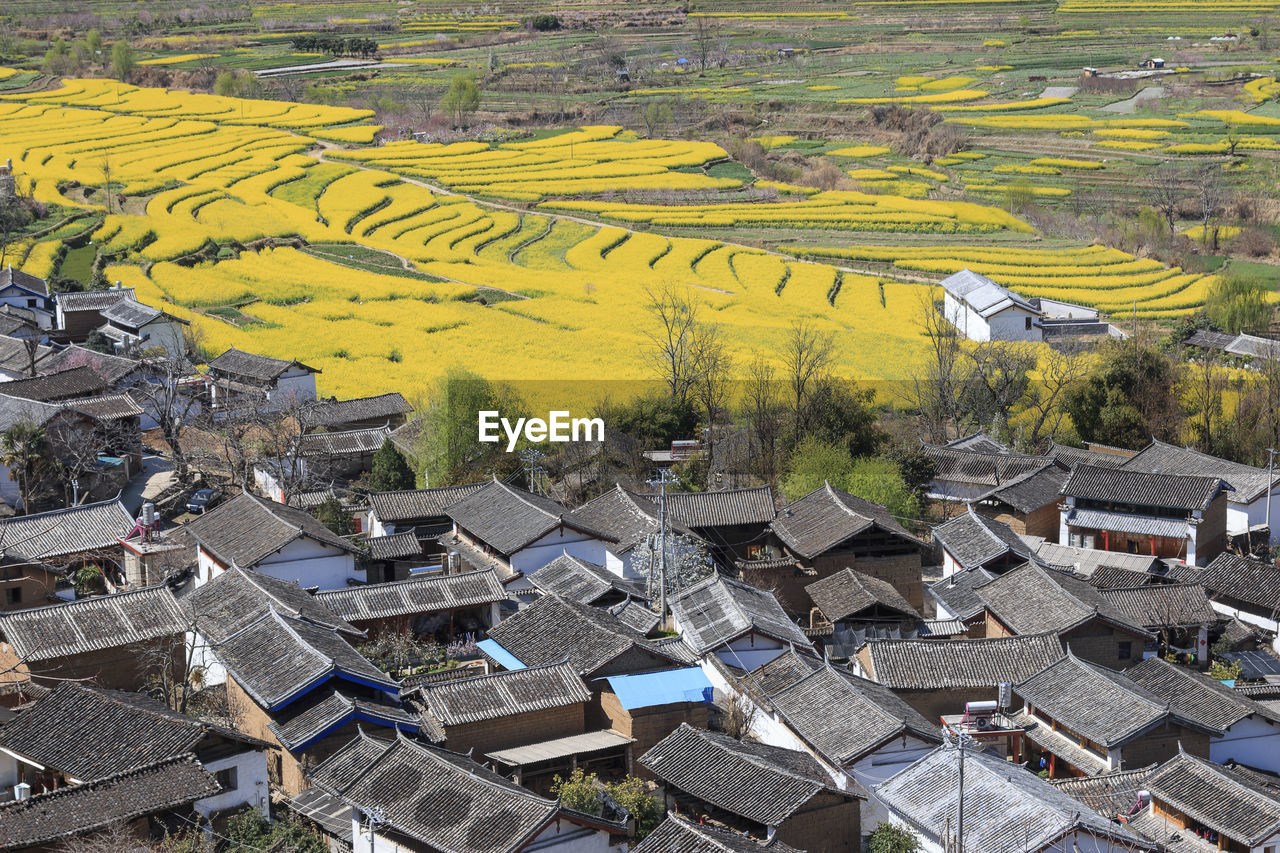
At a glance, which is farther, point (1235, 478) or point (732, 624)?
point (1235, 478)

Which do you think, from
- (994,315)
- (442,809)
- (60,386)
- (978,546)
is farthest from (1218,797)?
(994,315)

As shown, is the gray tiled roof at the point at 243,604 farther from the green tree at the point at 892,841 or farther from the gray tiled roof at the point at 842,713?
the green tree at the point at 892,841

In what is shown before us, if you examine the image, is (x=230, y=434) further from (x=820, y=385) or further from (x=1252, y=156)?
(x=1252, y=156)

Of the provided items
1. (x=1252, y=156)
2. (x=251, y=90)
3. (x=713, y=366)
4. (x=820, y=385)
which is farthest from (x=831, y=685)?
(x=251, y=90)

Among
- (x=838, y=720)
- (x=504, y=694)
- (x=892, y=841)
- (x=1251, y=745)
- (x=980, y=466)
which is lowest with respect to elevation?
(x=1251, y=745)

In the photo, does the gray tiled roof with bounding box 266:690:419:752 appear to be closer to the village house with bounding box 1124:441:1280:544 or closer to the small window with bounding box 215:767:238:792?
the small window with bounding box 215:767:238:792

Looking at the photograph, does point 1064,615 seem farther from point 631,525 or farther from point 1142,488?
point 631,525
